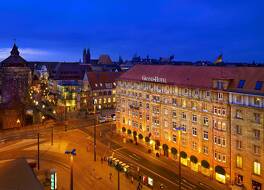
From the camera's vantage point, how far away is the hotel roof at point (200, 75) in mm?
47156

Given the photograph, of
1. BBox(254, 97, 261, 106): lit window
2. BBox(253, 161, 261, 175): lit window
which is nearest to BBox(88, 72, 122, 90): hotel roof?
BBox(254, 97, 261, 106): lit window

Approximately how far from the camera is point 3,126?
84.8 m

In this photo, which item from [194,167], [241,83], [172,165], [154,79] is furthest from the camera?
[154,79]

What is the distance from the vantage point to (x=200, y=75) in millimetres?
57562

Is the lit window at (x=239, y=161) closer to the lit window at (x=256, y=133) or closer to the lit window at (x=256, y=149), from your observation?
the lit window at (x=256, y=149)

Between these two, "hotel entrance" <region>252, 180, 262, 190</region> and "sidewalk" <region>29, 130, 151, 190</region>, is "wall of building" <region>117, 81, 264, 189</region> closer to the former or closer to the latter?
"hotel entrance" <region>252, 180, 262, 190</region>

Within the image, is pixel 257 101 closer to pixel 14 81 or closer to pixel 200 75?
pixel 200 75

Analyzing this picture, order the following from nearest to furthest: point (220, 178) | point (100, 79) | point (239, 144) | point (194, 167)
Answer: point (239, 144) → point (220, 178) → point (194, 167) → point (100, 79)

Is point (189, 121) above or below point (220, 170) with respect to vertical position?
above

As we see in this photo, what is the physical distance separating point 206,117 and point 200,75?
941 centimetres

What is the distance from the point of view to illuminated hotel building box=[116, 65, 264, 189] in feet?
149

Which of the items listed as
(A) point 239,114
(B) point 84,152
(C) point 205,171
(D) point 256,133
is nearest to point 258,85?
(A) point 239,114

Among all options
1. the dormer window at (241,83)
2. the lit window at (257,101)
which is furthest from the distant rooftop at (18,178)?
the dormer window at (241,83)

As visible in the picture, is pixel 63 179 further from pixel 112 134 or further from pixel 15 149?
pixel 112 134
